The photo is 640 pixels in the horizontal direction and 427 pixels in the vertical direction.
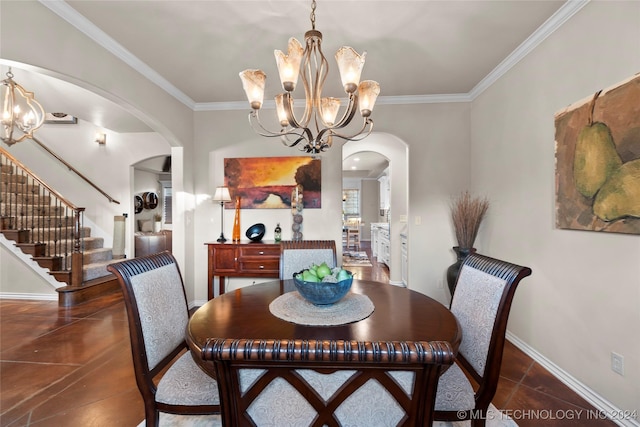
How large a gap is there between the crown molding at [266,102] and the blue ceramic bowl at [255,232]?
1.55 m

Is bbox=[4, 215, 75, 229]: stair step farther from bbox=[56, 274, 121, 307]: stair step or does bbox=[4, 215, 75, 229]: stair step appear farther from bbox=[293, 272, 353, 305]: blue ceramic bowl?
bbox=[293, 272, 353, 305]: blue ceramic bowl

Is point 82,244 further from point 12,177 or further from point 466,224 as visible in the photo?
point 466,224

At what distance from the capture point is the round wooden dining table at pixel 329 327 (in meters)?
1.11

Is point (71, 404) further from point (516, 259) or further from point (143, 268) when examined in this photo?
point (516, 259)

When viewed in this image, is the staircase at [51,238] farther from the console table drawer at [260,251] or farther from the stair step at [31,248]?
the console table drawer at [260,251]

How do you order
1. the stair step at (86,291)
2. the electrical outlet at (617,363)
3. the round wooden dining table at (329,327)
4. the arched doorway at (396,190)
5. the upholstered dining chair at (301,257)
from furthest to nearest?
the arched doorway at (396,190) < the stair step at (86,291) < the upholstered dining chair at (301,257) < the electrical outlet at (617,363) < the round wooden dining table at (329,327)

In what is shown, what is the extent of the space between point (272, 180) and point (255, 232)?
0.71 m

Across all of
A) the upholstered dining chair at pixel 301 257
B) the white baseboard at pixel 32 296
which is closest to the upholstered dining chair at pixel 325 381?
the upholstered dining chair at pixel 301 257

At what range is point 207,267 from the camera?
12.1 ft

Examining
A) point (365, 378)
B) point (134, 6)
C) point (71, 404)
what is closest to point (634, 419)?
point (365, 378)

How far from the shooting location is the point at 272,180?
372 cm

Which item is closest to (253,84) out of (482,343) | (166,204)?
(482,343)

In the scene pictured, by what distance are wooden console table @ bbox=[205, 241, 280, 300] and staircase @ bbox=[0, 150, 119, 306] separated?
218cm

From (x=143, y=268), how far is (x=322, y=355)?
47.2 inches
